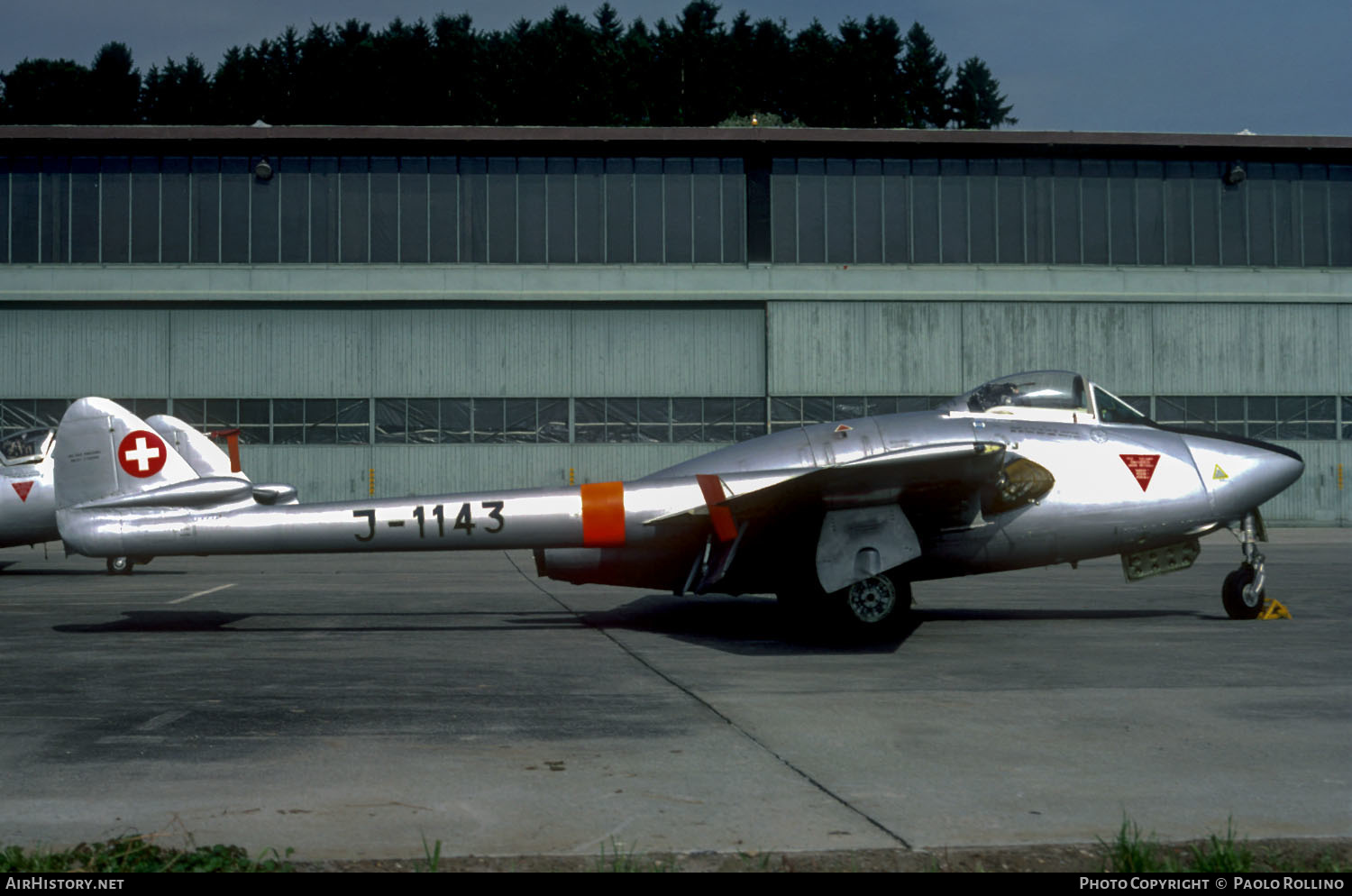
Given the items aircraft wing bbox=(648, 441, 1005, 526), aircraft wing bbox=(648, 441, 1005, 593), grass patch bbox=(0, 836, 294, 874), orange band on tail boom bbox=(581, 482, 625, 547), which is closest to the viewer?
grass patch bbox=(0, 836, 294, 874)

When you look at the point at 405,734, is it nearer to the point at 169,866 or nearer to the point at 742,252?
the point at 169,866

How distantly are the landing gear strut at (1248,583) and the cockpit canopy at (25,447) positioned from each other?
1864 cm

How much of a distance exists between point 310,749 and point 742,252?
33.8 metres

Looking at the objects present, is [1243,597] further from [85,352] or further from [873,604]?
[85,352]

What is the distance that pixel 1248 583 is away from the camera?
44.1ft

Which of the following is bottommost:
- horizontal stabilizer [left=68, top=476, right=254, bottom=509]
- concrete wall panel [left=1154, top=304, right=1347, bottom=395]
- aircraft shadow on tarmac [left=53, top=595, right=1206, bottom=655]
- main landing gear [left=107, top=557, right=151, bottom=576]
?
aircraft shadow on tarmac [left=53, top=595, right=1206, bottom=655]

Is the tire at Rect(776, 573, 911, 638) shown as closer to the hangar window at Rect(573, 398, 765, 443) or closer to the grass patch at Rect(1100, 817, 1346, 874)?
the grass patch at Rect(1100, 817, 1346, 874)

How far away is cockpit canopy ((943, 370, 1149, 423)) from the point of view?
13.5 m

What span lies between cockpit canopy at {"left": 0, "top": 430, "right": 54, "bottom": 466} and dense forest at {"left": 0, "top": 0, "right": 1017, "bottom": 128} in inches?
2680

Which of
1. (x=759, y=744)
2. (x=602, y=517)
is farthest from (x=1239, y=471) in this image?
(x=759, y=744)

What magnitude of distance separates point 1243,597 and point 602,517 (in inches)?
287

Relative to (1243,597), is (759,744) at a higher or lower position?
lower

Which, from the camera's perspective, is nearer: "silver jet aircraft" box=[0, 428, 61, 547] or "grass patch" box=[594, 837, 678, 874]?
"grass patch" box=[594, 837, 678, 874]

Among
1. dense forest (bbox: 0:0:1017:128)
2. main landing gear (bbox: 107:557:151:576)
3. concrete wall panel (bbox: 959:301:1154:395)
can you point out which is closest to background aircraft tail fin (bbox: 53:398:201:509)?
main landing gear (bbox: 107:557:151:576)
